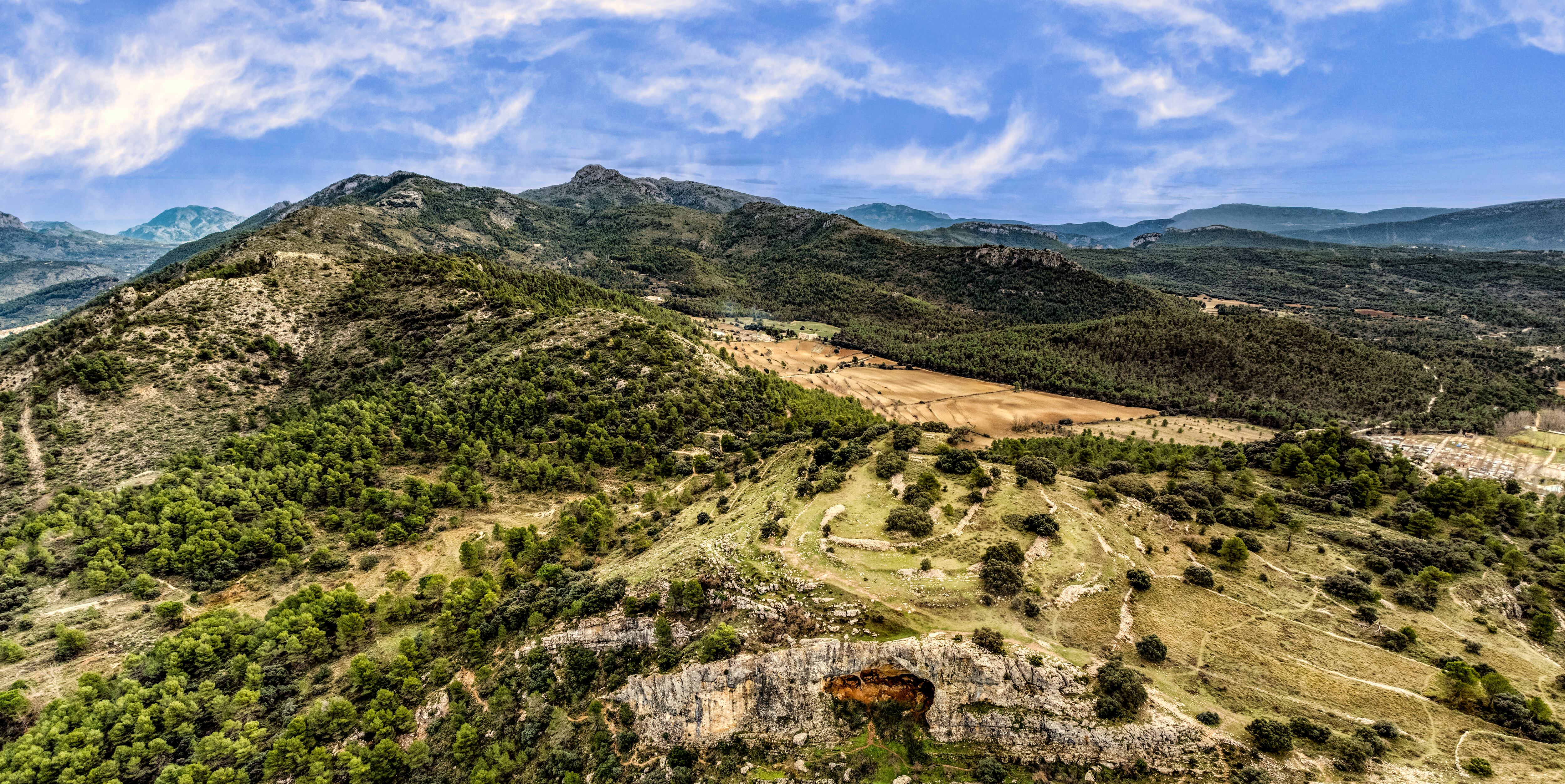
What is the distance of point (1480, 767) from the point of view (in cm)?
3222

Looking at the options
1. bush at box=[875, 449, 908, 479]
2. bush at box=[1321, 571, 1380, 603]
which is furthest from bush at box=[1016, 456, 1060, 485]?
bush at box=[1321, 571, 1380, 603]

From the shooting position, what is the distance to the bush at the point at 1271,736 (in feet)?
111

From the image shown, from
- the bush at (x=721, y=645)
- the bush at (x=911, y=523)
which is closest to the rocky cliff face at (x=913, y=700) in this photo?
the bush at (x=721, y=645)

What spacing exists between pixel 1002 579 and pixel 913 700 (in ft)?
40.4

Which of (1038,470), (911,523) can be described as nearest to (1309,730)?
(911,523)

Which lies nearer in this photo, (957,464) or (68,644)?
(68,644)

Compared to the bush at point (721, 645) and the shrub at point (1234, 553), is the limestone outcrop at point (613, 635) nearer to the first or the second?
the bush at point (721, 645)

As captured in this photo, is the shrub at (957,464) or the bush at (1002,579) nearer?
the bush at (1002,579)

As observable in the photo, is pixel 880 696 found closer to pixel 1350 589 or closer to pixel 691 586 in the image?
pixel 691 586

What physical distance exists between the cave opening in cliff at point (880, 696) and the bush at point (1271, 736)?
20.1m

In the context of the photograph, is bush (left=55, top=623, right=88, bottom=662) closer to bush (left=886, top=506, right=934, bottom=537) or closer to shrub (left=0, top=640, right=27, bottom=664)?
shrub (left=0, top=640, right=27, bottom=664)

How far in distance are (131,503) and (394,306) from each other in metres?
65.9

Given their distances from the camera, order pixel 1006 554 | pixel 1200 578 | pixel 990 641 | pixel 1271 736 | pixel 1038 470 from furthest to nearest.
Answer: pixel 1038 470 → pixel 1200 578 → pixel 1006 554 → pixel 990 641 → pixel 1271 736

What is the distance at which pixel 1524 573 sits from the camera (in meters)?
49.9
